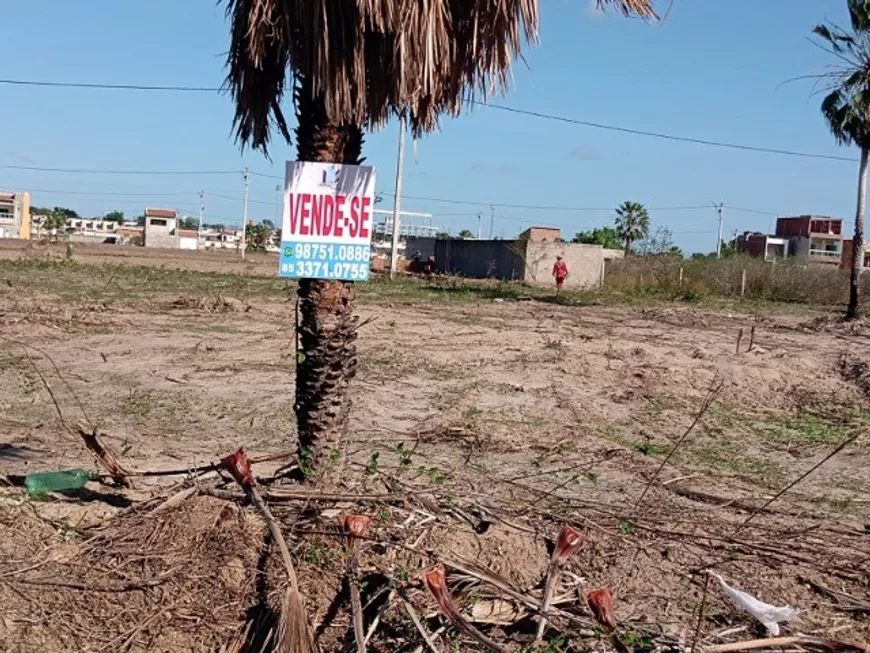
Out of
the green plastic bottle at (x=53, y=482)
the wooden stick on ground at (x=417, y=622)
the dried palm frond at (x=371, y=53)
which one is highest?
the dried palm frond at (x=371, y=53)

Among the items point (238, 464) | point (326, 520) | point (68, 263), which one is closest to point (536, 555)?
point (326, 520)

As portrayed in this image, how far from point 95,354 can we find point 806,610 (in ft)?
37.4

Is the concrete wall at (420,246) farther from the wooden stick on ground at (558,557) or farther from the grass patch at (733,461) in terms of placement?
the wooden stick on ground at (558,557)

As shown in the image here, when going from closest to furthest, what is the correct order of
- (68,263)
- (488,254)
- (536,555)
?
(536,555), (68,263), (488,254)

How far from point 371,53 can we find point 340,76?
0.27 metres

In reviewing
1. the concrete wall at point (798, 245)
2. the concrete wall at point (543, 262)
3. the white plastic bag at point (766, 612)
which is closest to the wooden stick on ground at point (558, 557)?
the white plastic bag at point (766, 612)

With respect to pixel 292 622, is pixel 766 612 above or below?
above

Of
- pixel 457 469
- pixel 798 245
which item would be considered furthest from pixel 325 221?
pixel 798 245

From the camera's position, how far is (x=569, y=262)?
43.6 metres

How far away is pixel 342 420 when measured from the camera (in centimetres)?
607

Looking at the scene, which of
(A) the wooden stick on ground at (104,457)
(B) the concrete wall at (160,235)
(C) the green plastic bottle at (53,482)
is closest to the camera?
(C) the green plastic bottle at (53,482)

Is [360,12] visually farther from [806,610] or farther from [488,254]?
[488,254]

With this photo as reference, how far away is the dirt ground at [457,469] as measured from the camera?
5051mm

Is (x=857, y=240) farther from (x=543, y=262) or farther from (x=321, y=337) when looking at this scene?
(x=321, y=337)
